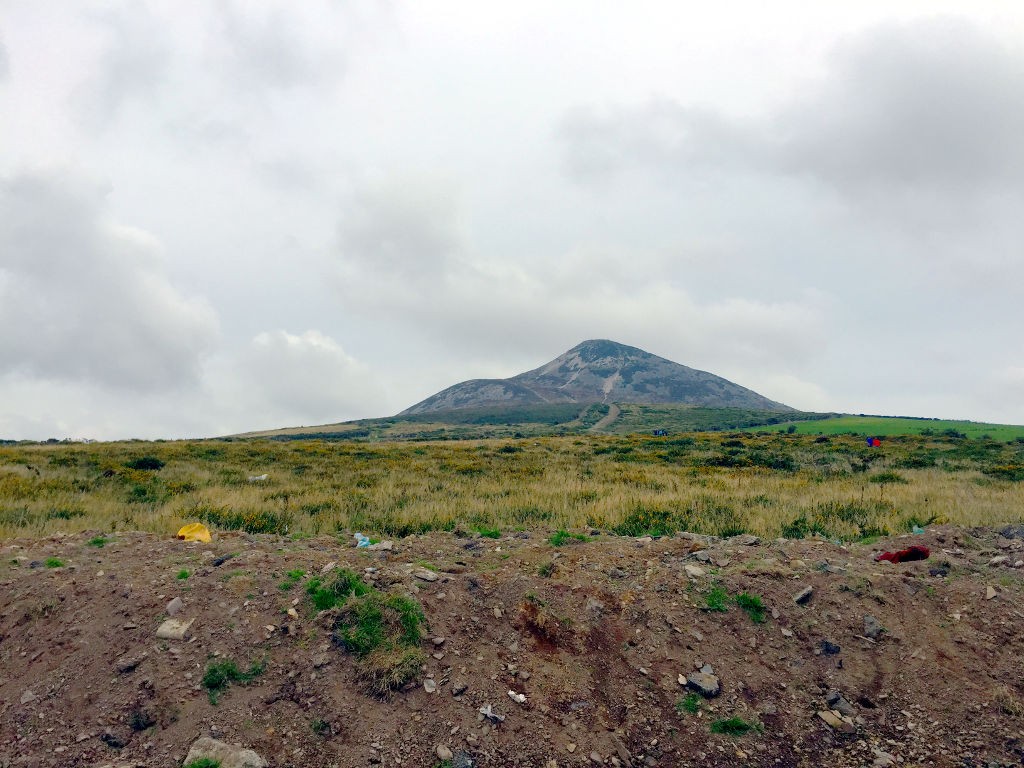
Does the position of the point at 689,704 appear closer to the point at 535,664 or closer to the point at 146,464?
the point at 535,664

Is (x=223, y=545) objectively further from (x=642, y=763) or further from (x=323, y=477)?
(x=323, y=477)

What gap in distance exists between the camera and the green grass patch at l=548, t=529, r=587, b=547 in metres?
9.29

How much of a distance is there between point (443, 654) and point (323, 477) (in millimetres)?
15385

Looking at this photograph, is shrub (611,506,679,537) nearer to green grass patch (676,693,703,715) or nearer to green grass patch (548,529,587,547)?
green grass patch (548,529,587,547)

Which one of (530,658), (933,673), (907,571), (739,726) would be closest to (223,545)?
(530,658)

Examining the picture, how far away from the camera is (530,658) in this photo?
5.82m

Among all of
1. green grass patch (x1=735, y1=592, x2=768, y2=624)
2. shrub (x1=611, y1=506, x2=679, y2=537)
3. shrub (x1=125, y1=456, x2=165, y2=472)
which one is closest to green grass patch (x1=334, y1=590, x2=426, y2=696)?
green grass patch (x1=735, y1=592, x2=768, y2=624)

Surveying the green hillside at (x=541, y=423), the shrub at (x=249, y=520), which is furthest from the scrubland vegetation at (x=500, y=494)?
the green hillside at (x=541, y=423)

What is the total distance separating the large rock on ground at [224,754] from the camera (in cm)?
440

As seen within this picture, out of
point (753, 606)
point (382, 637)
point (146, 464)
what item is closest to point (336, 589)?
point (382, 637)

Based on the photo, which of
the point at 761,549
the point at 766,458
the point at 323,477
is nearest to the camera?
the point at 761,549

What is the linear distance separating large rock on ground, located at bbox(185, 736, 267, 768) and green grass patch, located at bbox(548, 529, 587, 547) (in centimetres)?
546

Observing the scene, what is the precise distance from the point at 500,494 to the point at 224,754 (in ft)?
37.1

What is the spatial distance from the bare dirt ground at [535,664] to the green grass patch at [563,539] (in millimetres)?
1312
